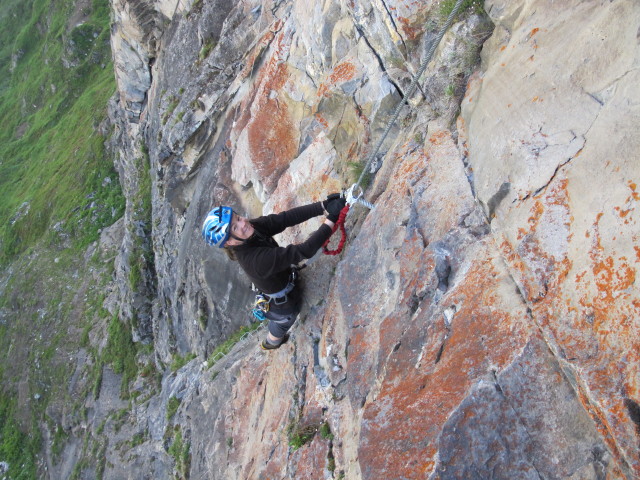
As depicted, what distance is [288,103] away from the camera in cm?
1048

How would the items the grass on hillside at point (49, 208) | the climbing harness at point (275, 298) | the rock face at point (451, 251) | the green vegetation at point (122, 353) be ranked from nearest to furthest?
the rock face at point (451, 251), the climbing harness at point (275, 298), the green vegetation at point (122, 353), the grass on hillside at point (49, 208)

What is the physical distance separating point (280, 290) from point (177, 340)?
1147cm

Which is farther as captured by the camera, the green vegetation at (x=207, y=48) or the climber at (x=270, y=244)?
the green vegetation at (x=207, y=48)

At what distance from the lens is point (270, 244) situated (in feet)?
26.2

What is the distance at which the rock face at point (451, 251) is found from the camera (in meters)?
4.07

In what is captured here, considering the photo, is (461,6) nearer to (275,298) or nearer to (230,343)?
(275,298)

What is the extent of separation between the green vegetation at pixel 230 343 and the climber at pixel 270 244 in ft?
12.9

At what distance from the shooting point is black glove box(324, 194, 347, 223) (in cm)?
743

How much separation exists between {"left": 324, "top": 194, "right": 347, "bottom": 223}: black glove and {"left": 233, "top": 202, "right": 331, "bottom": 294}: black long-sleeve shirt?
0.24 meters

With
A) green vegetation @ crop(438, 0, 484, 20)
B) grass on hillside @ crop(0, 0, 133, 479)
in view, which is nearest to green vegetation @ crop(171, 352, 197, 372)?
grass on hillside @ crop(0, 0, 133, 479)

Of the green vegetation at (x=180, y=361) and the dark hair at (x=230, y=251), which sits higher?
the dark hair at (x=230, y=251)

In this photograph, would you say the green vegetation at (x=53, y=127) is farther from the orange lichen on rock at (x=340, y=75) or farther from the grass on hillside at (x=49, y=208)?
the orange lichen on rock at (x=340, y=75)

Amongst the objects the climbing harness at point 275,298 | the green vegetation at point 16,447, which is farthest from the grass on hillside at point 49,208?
the climbing harness at point 275,298

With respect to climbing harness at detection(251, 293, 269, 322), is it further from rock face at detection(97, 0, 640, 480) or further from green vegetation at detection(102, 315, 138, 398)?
green vegetation at detection(102, 315, 138, 398)
